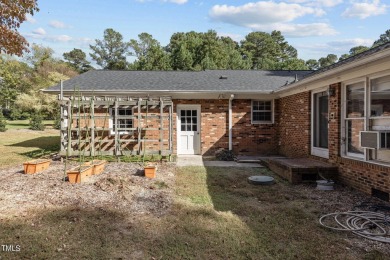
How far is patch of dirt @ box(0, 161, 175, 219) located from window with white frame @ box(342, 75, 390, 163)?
169 inches

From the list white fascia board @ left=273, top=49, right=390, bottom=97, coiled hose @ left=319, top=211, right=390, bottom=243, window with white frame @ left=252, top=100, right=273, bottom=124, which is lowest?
coiled hose @ left=319, top=211, right=390, bottom=243

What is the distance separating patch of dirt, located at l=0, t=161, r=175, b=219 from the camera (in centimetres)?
530

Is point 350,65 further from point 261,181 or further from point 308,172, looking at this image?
point 261,181

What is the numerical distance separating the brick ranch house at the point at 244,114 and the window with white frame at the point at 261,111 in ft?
0.14

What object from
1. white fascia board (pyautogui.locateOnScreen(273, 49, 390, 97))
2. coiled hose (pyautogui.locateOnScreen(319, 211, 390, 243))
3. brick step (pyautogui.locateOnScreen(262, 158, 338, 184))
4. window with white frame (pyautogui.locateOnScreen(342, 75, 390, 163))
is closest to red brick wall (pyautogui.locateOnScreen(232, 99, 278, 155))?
white fascia board (pyautogui.locateOnScreen(273, 49, 390, 97))

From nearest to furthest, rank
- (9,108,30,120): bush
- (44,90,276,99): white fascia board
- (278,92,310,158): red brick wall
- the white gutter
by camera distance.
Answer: the white gutter → (278,92,310,158): red brick wall → (44,90,276,99): white fascia board → (9,108,30,120): bush

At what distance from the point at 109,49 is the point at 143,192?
179ft

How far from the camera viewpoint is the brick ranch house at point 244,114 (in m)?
6.09

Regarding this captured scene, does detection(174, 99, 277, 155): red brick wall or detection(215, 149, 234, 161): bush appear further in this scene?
detection(174, 99, 277, 155): red brick wall

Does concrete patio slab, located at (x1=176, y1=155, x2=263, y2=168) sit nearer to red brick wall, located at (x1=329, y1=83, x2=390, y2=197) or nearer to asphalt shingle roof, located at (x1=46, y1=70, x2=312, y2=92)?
asphalt shingle roof, located at (x1=46, y1=70, x2=312, y2=92)

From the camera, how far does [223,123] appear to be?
1215cm

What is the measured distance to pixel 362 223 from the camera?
4590mm

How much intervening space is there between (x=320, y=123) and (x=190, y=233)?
234 inches

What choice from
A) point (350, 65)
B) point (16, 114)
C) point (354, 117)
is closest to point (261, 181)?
point (354, 117)
